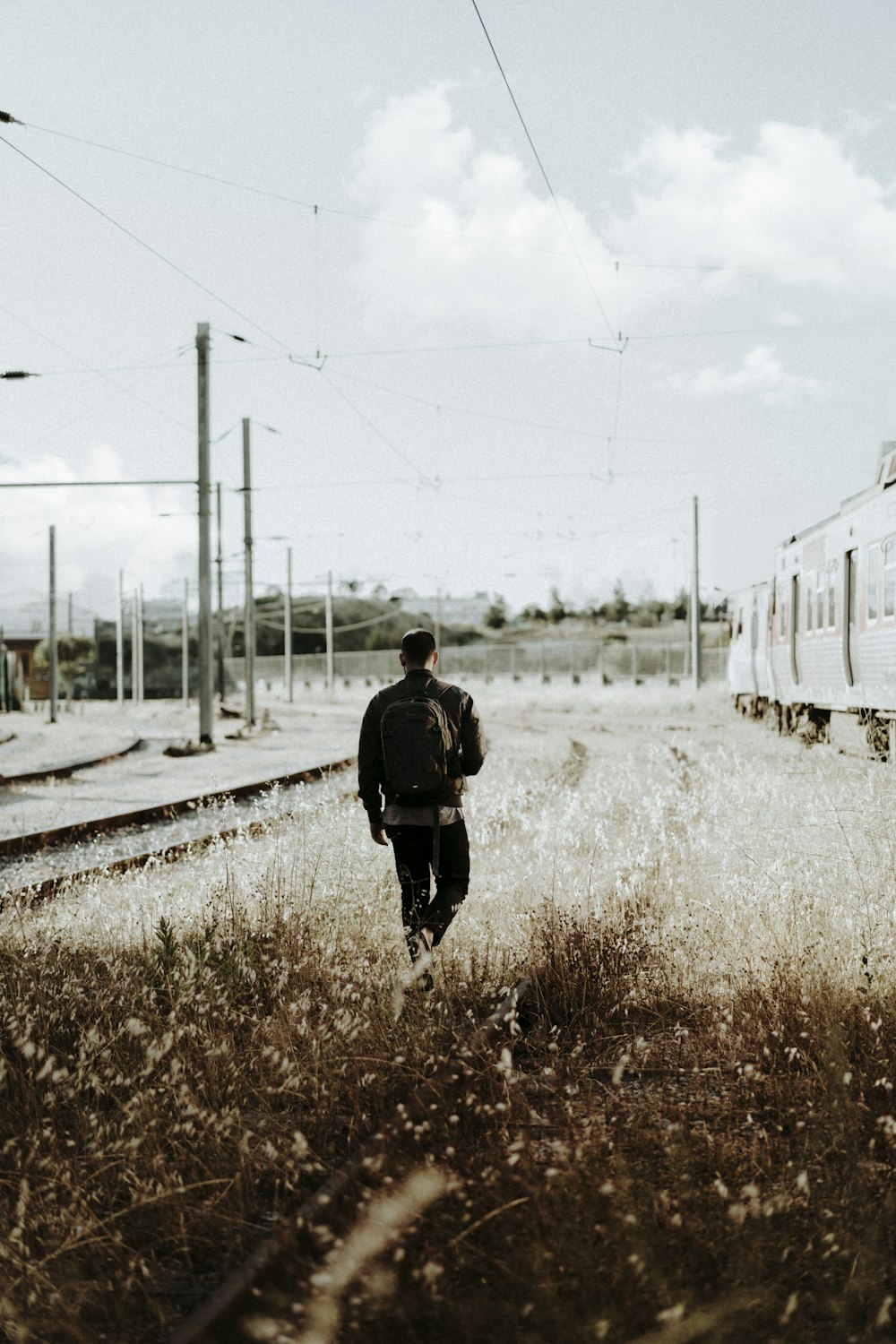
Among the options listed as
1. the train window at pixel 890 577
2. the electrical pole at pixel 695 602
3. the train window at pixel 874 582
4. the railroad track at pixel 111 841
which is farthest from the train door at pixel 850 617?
the electrical pole at pixel 695 602

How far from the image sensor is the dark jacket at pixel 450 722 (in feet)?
19.8

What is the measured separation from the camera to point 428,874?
628 centimetres

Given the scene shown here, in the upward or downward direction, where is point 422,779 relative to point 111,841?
upward

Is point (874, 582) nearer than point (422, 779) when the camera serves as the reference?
No

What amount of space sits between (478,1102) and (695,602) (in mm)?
41661

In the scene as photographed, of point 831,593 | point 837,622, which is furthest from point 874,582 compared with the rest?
point 831,593

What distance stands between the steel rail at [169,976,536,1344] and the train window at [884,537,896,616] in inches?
406

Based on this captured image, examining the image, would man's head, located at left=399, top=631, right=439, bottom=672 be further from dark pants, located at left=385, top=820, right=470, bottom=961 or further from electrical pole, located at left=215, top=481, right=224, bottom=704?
electrical pole, located at left=215, top=481, right=224, bottom=704

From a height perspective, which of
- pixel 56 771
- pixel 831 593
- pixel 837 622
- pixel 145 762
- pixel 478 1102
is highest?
pixel 831 593

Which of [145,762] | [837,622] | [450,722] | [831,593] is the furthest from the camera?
[145,762]

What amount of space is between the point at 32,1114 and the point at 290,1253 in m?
1.56

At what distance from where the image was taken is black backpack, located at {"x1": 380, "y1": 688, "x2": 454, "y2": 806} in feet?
19.1

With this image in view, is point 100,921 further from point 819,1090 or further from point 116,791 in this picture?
point 116,791

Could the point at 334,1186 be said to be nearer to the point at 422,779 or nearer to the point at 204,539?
the point at 422,779
